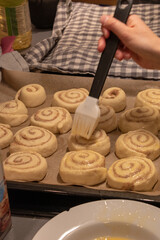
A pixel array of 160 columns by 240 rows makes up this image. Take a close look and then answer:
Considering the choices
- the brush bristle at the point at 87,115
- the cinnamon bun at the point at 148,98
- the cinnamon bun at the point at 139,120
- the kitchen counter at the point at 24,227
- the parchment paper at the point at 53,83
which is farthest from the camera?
the parchment paper at the point at 53,83

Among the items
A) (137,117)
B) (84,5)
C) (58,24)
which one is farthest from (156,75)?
(84,5)

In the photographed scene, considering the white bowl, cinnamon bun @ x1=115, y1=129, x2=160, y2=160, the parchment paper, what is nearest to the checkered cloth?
the parchment paper

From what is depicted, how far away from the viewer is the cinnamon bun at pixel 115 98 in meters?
1.85

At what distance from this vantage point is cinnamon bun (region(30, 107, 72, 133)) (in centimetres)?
174

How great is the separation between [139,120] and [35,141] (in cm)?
48

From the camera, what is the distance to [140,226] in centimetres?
105

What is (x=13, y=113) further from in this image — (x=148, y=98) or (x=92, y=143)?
(x=148, y=98)

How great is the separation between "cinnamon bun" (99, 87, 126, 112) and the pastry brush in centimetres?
41

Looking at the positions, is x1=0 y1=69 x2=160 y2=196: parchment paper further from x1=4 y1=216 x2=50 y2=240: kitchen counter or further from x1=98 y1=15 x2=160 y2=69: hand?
x1=4 y1=216 x2=50 y2=240: kitchen counter

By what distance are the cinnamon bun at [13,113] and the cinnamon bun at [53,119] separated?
62mm

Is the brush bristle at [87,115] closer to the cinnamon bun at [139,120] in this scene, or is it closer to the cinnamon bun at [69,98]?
the cinnamon bun at [139,120]

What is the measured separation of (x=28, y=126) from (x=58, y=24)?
1050 mm

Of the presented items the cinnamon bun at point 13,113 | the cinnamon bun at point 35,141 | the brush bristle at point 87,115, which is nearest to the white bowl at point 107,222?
the brush bristle at point 87,115

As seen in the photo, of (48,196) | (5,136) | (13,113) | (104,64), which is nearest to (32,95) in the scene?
(13,113)
